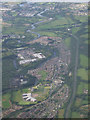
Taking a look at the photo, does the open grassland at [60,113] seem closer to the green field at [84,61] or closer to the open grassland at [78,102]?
the open grassland at [78,102]

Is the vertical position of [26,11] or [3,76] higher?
[26,11]

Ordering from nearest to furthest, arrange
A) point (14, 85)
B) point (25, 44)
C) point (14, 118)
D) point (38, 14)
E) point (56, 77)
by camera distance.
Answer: point (14, 118), point (14, 85), point (56, 77), point (25, 44), point (38, 14)

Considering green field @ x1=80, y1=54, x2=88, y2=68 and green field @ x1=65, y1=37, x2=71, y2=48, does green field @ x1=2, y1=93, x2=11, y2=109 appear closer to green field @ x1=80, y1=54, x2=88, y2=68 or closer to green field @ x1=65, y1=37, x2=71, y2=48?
green field @ x1=80, y1=54, x2=88, y2=68

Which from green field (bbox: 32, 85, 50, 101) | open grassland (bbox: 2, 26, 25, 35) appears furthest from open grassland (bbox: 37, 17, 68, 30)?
green field (bbox: 32, 85, 50, 101)

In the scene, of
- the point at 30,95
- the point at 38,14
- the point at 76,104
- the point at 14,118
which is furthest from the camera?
the point at 38,14

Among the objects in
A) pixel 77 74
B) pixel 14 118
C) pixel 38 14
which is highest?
pixel 38 14

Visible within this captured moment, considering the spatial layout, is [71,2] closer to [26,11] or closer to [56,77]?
[26,11]

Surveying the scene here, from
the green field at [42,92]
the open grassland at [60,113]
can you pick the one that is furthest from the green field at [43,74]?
the open grassland at [60,113]

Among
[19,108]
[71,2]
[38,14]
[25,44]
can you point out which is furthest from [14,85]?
[71,2]

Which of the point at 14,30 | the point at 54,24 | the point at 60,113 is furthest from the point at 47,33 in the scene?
the point at 60,113

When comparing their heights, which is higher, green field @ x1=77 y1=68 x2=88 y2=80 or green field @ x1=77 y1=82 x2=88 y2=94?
green field @ x1=77 y1=68 x2=88 y2=80

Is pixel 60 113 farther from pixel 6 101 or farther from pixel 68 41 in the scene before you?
pixel 68 41
